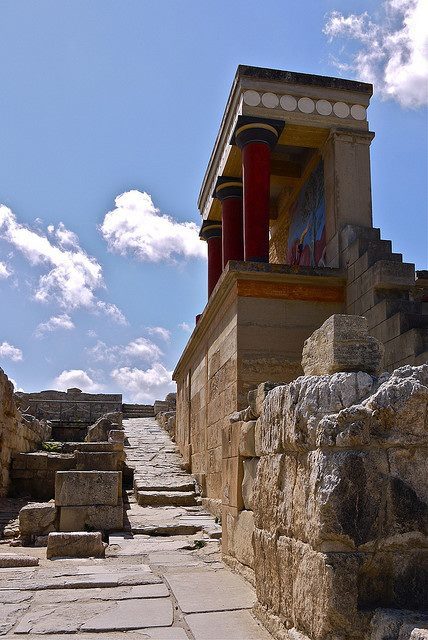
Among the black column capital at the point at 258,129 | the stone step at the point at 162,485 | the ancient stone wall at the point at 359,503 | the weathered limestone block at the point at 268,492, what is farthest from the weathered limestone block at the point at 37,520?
the black column capital at the point at 258,129

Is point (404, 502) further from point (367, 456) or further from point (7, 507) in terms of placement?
point (7, 507)

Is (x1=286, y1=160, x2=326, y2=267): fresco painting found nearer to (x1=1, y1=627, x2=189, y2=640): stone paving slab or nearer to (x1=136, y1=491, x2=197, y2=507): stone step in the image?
(x1=136, y1=491, x2=197, y2=507): stone step

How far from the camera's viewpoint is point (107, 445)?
40.9ft

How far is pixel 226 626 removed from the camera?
3904mm

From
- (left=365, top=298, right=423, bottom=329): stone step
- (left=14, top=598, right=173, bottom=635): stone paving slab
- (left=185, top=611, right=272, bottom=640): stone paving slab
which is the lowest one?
(left=14, top=598, right=173, bottom=635): stone paving slab

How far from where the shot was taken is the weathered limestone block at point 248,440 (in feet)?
17.3

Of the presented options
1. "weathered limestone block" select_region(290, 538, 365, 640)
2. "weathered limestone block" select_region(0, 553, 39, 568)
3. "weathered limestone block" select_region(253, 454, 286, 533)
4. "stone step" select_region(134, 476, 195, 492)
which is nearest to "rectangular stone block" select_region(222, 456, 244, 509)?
"weathered limestone block" select_region(253, 454, 286, 533)

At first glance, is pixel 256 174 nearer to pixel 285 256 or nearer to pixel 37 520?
pixel 285 256

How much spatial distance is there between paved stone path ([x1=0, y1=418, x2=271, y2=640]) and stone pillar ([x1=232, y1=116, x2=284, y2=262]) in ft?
17.1

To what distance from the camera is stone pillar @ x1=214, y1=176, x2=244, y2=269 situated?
1421 cm

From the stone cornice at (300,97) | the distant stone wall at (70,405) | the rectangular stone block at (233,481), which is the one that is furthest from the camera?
the distant stone wall at (70,405)

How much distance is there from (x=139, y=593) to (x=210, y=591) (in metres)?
0.54

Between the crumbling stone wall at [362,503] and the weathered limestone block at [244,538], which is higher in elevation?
the crumbling stone wall at [362,503]

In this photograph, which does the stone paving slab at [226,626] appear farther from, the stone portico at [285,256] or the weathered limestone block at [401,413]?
the stone portico at [285,256]
